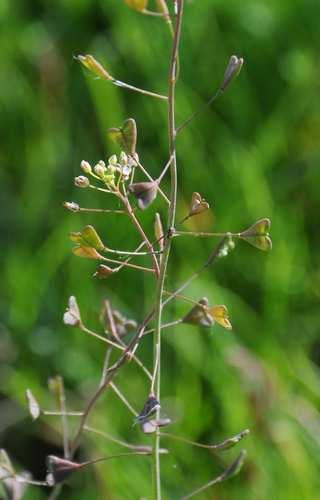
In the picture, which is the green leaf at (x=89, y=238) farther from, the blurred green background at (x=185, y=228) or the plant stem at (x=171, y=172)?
the blurred green background at (x=185, y=228)

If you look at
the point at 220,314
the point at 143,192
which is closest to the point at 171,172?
the point at 143,192

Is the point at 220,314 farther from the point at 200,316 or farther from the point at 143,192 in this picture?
the point at 143,192

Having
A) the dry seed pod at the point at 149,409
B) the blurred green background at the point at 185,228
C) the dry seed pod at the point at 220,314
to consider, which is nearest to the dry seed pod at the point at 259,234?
the dry seed pod at the point at 220,314

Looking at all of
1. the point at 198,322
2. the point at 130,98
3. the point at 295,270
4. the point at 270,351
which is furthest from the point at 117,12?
the point at 198,322

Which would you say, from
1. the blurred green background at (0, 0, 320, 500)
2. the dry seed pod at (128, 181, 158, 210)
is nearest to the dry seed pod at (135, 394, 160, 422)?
the dry seed pod at (128, 181, 158, 210)

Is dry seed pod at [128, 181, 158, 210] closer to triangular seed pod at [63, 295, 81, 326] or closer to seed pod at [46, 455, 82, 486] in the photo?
triangular seed pod at [63, 295, 81, 326]
